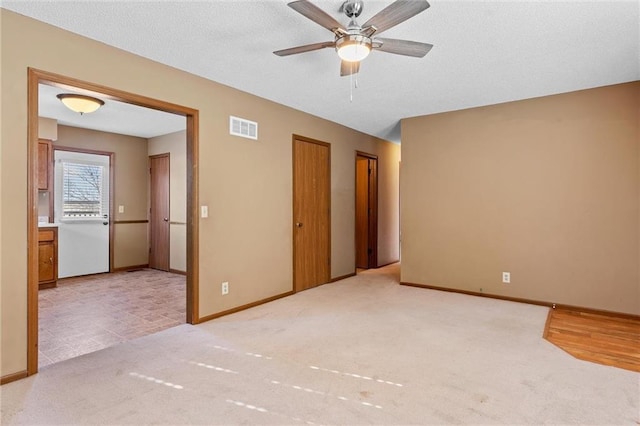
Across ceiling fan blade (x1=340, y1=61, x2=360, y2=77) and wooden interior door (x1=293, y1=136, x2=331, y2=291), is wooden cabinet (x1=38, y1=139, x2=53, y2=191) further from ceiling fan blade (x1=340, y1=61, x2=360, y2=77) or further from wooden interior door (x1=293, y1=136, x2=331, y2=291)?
ceiling fan blade (x1=340, y1=61, x2=360, y2=77)

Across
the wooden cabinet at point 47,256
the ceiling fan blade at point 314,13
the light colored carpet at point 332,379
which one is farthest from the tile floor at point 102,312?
the ceiling fan blade at point 314,13

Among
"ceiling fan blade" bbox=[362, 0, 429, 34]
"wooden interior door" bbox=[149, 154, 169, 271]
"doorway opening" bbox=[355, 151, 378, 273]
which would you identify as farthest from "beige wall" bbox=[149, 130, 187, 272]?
"ceiling fan blade" bbox=[362, 0, 429, 34]

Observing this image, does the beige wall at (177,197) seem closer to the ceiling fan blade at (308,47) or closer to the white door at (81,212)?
the white door at (81,212)

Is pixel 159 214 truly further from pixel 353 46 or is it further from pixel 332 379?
pixel 353 46

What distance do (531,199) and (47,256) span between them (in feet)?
21.4

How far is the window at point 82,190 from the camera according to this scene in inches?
222

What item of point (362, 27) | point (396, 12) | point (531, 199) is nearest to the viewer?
point (396, 12)

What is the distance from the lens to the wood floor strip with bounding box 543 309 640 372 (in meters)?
2.63

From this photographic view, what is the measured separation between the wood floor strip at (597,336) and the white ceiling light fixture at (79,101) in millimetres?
5403

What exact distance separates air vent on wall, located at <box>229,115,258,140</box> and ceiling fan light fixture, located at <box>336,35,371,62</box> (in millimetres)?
1786

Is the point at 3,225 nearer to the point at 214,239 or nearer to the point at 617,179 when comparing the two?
the point at 214,239

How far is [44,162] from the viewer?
5129 millimetres

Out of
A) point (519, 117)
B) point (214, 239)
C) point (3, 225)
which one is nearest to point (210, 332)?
point (214, 239)

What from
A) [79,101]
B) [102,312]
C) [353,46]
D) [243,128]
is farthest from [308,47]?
[102,312]
